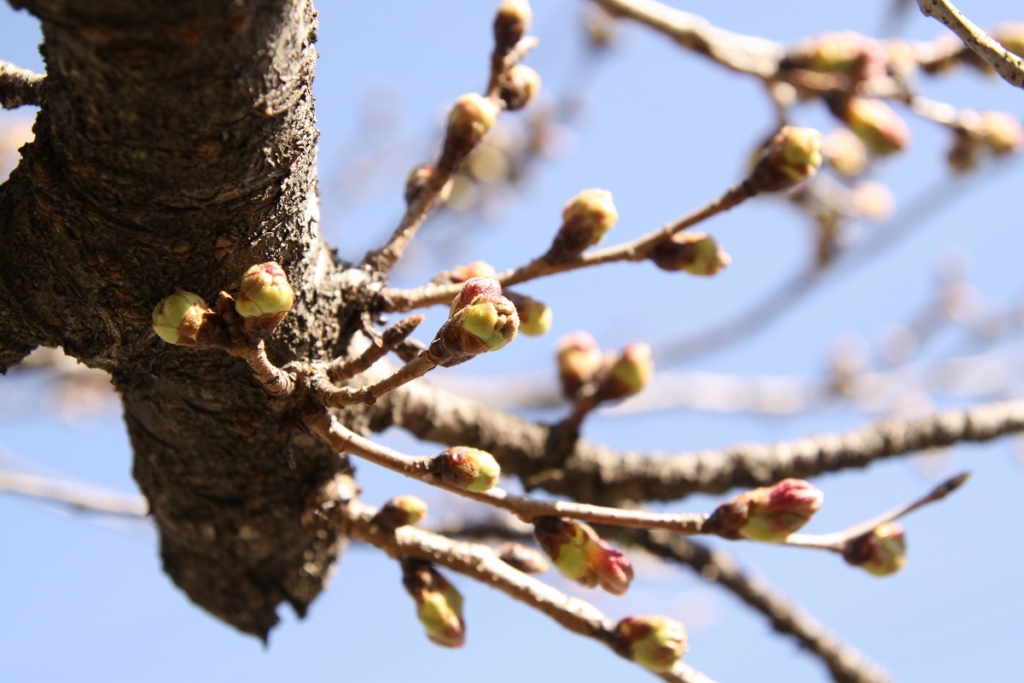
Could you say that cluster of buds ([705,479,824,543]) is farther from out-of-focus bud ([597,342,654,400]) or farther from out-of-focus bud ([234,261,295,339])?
out-of-focus bud ([234,261,295,339])

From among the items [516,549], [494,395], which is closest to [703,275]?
A: [516,549]

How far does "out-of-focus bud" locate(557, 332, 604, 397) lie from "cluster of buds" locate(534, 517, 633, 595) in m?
0.75

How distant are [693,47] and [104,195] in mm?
2105

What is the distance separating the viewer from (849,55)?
9.23 ft

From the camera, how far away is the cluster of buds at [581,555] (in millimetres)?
1492

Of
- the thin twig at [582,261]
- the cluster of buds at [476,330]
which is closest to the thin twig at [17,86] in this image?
the thin twig at [582,261]

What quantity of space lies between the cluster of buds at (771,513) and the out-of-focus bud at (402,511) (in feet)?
1.71

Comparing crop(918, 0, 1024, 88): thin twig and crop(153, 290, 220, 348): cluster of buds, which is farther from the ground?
crop(918, 0, 1024, 88): thin twig

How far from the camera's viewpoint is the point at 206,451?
166cm

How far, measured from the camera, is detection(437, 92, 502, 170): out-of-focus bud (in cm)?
163

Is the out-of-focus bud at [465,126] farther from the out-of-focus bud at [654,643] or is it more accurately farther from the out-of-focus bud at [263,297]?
the out-of-focus bud at [654,643]

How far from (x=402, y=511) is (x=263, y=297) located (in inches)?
24.0

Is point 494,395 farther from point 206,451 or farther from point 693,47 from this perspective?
point 206,451

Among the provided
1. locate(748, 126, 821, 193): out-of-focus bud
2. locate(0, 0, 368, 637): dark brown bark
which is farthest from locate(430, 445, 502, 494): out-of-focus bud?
locate(748, 126, 821, 193): out-of-focus bud
